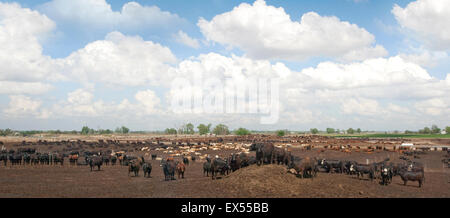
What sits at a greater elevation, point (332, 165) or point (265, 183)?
point (265, 183)

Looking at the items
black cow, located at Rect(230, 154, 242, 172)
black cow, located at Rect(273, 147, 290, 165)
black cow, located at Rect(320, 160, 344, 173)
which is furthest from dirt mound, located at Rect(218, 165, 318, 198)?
black cow, located at Rect(320, 160, 344, 173)

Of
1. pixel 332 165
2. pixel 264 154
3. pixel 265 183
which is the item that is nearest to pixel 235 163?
pixel 264 154

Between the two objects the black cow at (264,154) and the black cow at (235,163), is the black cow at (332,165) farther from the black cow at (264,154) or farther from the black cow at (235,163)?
the black cow at (264,154)

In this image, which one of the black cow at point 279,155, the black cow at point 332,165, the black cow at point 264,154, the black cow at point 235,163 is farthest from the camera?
the black cow at point 332,165

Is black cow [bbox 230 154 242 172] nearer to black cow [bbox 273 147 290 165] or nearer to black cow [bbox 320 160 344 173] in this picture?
black cow [bbox 273 147 290 165]

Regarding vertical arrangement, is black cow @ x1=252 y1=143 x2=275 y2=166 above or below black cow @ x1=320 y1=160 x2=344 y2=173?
above

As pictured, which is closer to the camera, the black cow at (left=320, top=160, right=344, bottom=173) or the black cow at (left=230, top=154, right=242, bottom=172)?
the black cow at (left=230, top=154, right=242, bottom=172)

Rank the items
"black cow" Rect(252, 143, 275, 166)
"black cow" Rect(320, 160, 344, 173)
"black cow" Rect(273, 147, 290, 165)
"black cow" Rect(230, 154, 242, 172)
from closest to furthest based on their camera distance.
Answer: "black cow" Rect(252, 143, 275, 166)
"black cow" Rect(273, 147, 290, 165)
"black cow" Rect(230, 154, 242, 172)
"black cow" Rect(320, 160, 344, 173)

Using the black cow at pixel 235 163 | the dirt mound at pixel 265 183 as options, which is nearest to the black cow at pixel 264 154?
the dirt mound at pixel 265 183

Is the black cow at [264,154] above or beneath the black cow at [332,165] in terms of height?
above

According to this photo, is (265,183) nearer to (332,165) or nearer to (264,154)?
(264,154)

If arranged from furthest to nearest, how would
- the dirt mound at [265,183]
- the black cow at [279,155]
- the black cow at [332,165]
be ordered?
the black cow at [332,165] < the black cow at [279,155] < the dirt mound at [265,183]
